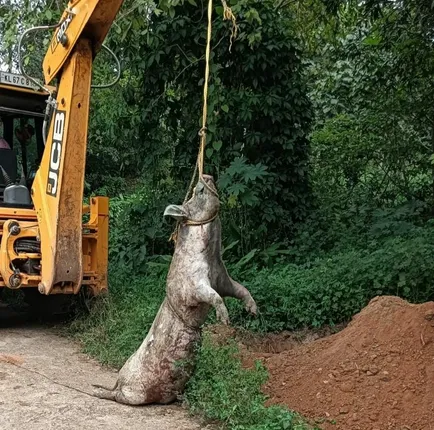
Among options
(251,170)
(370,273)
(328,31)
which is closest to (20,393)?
(370,273)

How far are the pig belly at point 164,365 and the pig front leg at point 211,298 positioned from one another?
34cm

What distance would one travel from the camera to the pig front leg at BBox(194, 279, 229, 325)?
385 cm

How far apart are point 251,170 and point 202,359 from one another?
11.8 feet

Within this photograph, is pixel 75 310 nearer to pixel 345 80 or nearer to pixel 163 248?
pixel 163 248

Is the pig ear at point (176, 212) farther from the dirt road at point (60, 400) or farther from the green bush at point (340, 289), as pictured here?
the green bush at point (340, 289)

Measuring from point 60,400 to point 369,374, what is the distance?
2.08 m

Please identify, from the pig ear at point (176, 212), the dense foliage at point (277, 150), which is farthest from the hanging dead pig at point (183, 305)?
A: the dense foliage at point (277, 150)

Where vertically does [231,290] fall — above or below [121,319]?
above

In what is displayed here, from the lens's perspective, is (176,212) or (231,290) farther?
(231,290)

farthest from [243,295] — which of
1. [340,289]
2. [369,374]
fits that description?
[340,289]

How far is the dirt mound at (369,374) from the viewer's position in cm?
367

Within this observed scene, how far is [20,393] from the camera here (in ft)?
15.4

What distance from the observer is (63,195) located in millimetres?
6184

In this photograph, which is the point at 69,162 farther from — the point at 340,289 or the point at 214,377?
the point at 214,377
